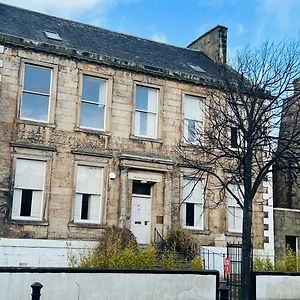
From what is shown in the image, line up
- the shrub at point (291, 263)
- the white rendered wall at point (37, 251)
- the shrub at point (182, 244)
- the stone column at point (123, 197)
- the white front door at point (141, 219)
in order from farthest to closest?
the white front door at point (141, 219), the stone column at point (123, 197), the shrub at point (182, 244), the shrub at point (291, 263), the white rendered wall at point (37, 251)

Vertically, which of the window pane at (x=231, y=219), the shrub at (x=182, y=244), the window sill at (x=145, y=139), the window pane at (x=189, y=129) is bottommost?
the shrub at (x=182, y=244)

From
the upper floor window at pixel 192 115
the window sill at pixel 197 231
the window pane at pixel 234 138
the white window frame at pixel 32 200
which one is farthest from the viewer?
the upper floor window at pixel 192 115

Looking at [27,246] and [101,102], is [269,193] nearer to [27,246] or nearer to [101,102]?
[101,102]

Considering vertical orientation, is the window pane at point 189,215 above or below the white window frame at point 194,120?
below

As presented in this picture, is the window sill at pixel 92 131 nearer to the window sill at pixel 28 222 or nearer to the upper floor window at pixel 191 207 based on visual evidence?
the window sill at pixel 28 222

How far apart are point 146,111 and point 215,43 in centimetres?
796

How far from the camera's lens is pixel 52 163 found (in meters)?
19.6

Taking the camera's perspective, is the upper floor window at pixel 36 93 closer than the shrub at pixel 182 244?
Yes

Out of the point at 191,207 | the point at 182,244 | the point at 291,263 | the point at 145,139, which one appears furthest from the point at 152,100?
the point at 291,263

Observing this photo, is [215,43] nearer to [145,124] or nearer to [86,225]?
[145,124]

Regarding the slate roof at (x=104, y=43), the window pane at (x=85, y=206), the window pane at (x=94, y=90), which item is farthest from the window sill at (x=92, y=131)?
→ the slate roof at (x=104, y=43)

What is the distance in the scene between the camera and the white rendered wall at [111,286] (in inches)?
420

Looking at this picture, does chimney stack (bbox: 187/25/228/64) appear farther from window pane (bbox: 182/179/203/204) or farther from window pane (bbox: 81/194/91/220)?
window pane (bbox: 81/194/91/220)

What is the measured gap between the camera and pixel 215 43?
27.6m
